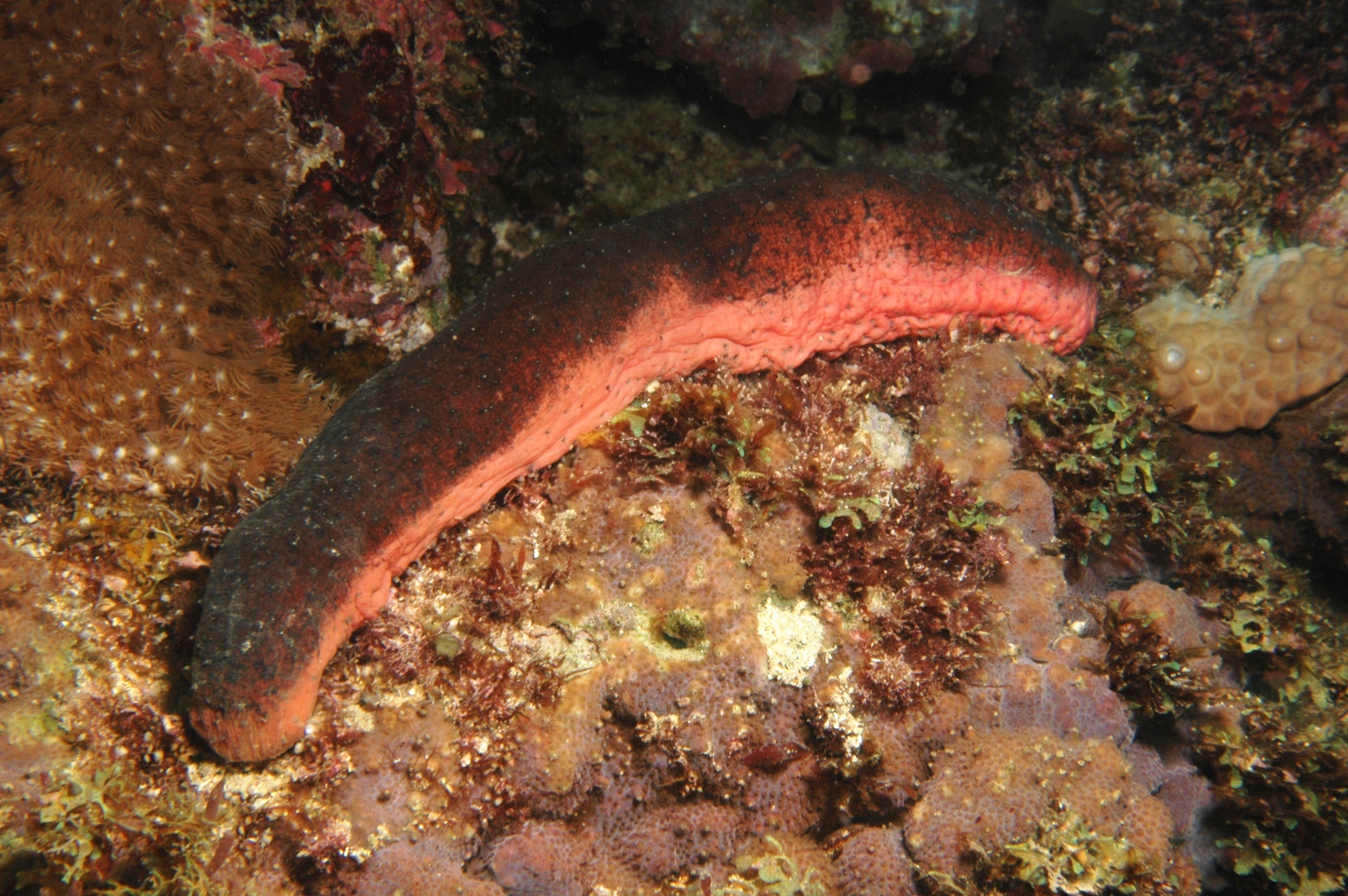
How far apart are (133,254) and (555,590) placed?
2129 mm

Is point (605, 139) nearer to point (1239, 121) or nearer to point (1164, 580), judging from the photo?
point (1164, 580)

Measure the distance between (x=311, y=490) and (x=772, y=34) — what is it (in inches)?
155

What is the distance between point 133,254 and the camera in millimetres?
2469

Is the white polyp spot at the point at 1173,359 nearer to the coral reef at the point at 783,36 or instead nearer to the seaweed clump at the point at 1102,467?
the seaweed clump at the point at 1102,467

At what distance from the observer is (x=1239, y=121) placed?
15.2 feet

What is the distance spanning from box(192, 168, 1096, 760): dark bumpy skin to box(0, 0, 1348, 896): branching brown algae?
7.7 inches

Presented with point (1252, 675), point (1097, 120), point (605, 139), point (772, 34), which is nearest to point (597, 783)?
point (1252, 675)

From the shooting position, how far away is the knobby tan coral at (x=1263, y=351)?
12.6 ft

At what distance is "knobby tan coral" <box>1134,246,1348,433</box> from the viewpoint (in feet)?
12.6

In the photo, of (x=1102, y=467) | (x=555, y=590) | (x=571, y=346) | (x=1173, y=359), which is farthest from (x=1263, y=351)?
(x=555, y=590)

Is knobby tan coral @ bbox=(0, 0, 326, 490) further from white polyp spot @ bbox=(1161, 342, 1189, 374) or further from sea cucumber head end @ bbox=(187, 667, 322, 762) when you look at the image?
white polyp spot @ bbox=(1161, 342, 1189, 374)

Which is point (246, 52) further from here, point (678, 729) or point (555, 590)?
point (678, 729)

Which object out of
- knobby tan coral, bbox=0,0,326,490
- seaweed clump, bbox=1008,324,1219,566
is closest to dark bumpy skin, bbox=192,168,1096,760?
knobby tan coral, bbox=0,0,326,490

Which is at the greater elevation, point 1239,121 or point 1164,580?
point 1239,121
